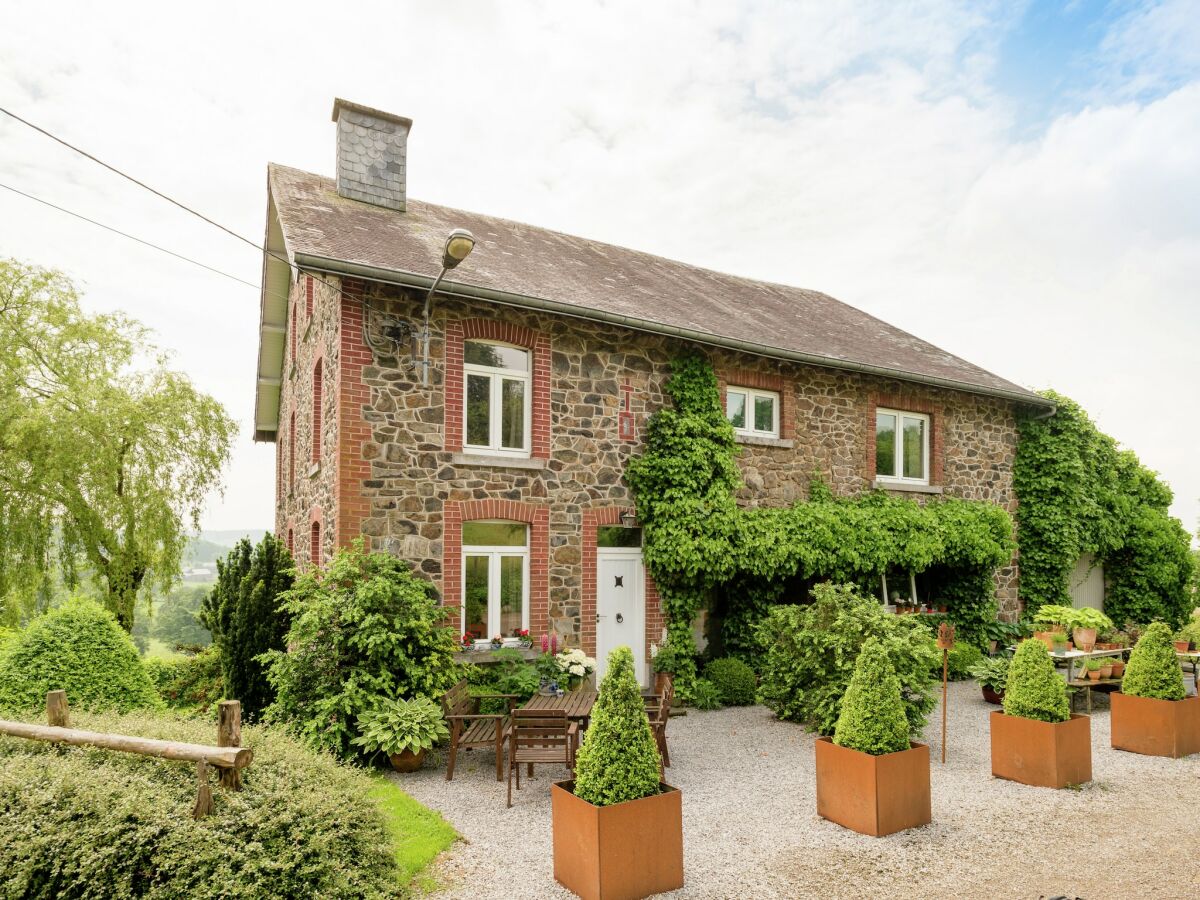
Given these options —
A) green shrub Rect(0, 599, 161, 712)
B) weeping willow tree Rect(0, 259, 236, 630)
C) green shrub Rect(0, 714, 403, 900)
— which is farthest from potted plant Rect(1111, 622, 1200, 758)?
weeping willow tree Rect(0, 259, 236, 630)

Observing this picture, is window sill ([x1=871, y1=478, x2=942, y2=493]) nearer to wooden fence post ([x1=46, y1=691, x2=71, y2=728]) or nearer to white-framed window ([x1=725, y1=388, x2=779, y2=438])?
white-framed window ([x1=725, y1=388, x2=779, y2=438])

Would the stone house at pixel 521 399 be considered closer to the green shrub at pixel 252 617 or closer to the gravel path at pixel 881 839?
the green shrub at pixel 252 617

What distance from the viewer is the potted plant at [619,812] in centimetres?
473

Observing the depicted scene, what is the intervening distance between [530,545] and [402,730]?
317cm

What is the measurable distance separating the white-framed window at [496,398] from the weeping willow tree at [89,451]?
10.0 m

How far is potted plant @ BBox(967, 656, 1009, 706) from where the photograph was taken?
10.4 m

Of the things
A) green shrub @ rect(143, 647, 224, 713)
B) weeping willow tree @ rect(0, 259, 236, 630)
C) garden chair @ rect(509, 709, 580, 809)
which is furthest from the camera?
weeping willow tree @ rect(0, 259, 236, 630)

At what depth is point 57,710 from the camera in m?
5.45

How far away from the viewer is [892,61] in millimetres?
8320

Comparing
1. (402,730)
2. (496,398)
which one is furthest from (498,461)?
(402,730)

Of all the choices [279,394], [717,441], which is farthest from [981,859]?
[279,394]

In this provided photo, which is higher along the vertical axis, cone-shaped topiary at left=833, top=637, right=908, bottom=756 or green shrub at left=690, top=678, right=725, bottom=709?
cone-shaped topiary at left=833, top=637, right=908, bottom=756

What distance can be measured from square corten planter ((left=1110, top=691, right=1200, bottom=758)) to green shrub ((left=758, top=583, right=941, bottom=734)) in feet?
6.53

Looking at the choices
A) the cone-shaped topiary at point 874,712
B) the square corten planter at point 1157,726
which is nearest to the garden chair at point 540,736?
the cone-shaped topiary at point 874,712
